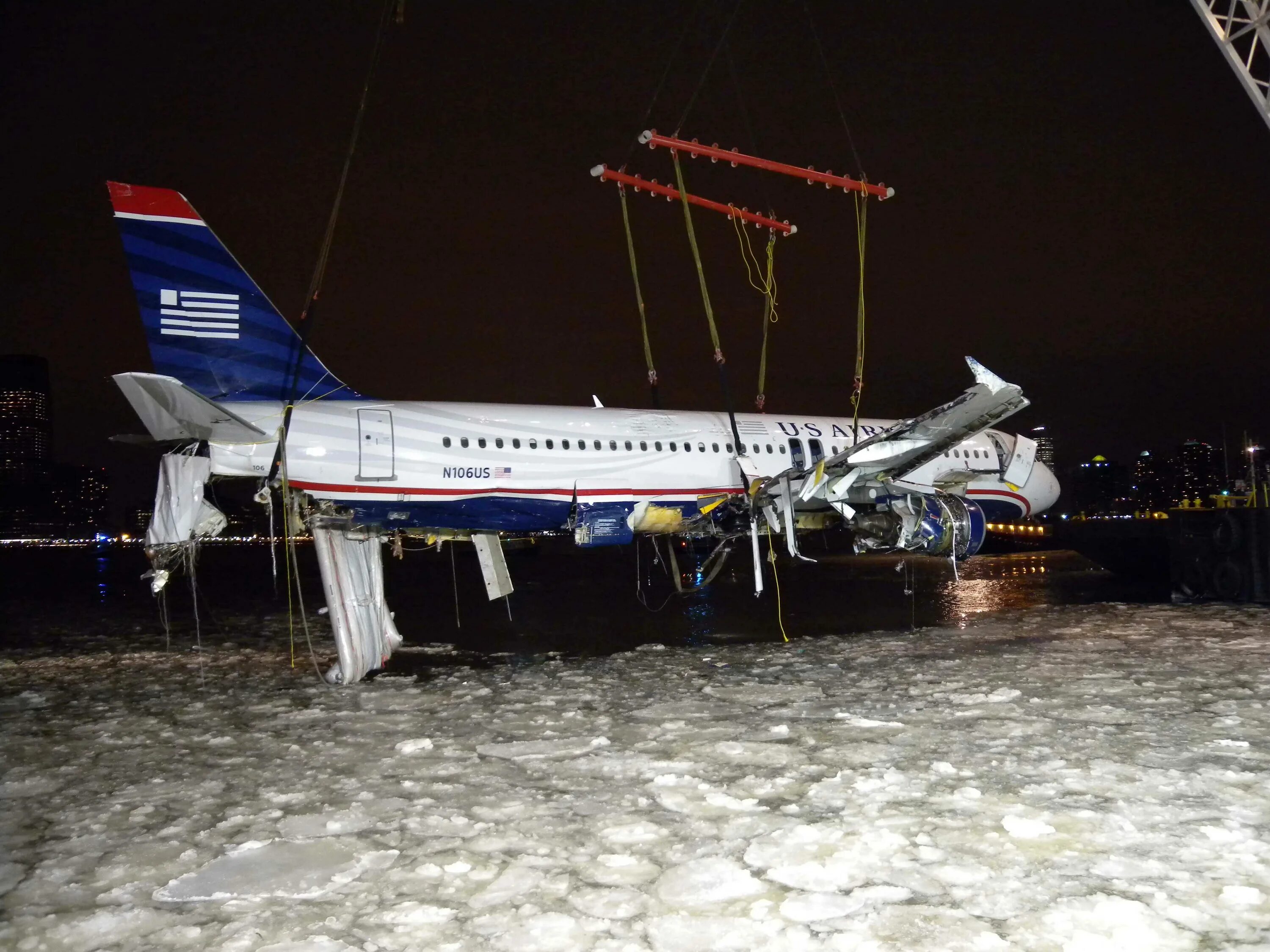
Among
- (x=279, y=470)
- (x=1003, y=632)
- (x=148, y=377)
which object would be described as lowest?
(x=1003, y=632)

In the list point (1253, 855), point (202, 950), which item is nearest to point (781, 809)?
point (1253, 855)

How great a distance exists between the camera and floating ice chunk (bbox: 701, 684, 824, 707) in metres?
9.99

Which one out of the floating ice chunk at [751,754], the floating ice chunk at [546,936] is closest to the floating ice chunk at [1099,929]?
the floating ice chunk at [546,936]

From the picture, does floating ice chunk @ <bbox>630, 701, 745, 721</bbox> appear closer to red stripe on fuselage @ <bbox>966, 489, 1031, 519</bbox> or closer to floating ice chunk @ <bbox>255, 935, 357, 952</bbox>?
floating ice chunk @ <bbox>255, 935, 357, 952</bbox>

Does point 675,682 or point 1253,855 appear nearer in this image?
point 1253,855

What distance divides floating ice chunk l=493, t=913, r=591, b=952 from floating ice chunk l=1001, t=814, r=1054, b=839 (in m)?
2.87

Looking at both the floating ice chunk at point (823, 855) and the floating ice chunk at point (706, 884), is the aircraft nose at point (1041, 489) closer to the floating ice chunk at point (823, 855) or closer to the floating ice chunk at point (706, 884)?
the floating ice chunk at point (823, 855)

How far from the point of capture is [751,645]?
14.4m

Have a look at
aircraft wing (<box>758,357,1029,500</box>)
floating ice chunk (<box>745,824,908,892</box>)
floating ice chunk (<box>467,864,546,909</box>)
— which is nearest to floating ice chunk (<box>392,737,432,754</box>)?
floating ice chunk (<box>467,864,546,909</box>)

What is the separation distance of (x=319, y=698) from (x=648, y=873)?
6.60m

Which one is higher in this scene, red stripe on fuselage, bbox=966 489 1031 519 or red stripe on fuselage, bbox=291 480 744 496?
red stripe on fuselage, bbox=291 480 744 496

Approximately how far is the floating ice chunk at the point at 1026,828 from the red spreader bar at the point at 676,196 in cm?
1091

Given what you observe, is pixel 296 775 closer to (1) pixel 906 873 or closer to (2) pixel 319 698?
(2) pixel 319 698

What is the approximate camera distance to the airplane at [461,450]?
1405 centimetres
